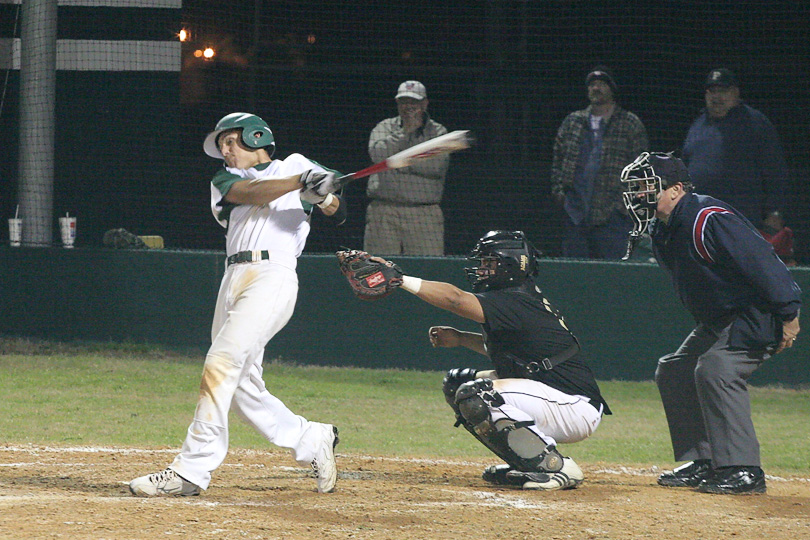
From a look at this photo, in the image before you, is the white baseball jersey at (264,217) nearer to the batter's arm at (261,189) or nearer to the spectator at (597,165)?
the batter's arm at (261,189)

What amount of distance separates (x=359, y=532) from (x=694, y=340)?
1.95m

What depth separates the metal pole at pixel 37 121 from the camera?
10016 mm

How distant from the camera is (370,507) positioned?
15.1ft

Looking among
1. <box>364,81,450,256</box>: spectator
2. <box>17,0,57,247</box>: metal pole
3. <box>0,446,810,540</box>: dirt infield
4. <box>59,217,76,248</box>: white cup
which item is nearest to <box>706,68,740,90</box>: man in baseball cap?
<box>364,81,450,256</box>: spectator

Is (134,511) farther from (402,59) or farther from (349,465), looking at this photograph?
(402,59)

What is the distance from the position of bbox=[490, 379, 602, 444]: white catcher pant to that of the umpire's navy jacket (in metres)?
0.68

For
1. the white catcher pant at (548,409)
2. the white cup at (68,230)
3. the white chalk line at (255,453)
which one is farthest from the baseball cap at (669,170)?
the white cup at (68,230)

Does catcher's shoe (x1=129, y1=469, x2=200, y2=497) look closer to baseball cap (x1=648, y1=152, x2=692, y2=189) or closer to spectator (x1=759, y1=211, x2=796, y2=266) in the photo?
baseball cap (x1=648, y1=152, x2=692, y2=189)

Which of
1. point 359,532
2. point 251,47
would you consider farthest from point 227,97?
point 359,532

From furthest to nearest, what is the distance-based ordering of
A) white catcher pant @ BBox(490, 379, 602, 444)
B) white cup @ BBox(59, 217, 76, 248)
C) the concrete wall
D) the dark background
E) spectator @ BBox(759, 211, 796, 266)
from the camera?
the dark background → white cup @ BBox(59, 217, 76, 248) → spectator @ BBox(759, 211, 796, 266) → the concrete wall → white catcher pant @ BBox(490, 379, 602, 444)

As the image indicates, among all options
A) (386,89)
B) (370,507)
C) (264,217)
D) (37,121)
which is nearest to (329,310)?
(386,89)

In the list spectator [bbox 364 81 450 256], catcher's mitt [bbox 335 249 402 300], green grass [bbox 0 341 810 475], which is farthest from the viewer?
spectator [bbox 364 81 450 256]

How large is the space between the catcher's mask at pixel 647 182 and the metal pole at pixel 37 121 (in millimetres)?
6346

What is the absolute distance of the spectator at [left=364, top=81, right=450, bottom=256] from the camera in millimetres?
8953
